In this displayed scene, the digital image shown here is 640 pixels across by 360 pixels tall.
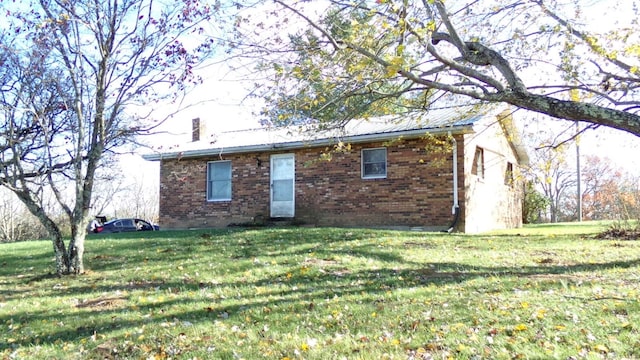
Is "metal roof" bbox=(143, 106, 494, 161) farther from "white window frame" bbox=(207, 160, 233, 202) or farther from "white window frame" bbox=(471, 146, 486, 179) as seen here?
"white window frame" bbox=(471, 146, 486, 179)

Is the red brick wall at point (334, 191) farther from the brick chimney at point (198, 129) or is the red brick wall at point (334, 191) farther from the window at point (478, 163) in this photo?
the brick chimney at point (198, 129)

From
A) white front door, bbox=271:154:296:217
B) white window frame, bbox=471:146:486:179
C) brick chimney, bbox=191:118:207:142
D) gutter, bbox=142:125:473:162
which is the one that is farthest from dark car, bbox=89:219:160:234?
white window frame, bbox=471:146:486:179

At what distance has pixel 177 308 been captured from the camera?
19.5ft

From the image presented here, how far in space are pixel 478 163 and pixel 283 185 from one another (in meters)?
6.23

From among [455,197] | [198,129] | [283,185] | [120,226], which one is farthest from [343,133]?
[120,226]

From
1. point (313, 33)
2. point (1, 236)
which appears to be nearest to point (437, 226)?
point (313, 33)

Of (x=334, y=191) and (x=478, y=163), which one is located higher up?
(x=478, y=163)

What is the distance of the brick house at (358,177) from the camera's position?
13.4 meters

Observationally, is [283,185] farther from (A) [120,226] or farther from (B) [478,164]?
(A) [120,226]

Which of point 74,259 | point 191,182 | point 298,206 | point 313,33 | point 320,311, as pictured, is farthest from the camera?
point 191,182

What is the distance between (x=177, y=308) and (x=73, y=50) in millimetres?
4987

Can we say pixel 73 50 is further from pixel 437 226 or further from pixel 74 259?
pixel 437 226

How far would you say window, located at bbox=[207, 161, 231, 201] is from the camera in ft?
56.9

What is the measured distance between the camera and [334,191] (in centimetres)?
1505
